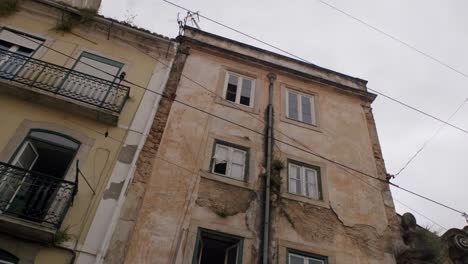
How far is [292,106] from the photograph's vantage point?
41.7 ft

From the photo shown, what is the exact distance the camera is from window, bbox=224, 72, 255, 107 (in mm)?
12297

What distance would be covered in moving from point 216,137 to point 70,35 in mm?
5899

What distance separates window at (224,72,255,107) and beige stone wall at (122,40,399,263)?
24 cm

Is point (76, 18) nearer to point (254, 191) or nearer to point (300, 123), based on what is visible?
point (300, 123)

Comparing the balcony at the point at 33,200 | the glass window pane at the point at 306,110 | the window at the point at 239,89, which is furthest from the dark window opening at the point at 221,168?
the balcony at the point at 33,200

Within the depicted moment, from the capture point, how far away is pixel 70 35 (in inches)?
478

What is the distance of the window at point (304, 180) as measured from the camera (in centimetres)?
1040

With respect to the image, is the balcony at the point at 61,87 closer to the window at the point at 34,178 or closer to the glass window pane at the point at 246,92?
the window at the point at 34,178

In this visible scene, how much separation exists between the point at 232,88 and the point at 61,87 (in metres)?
5.20

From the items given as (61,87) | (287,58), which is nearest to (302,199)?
(287,58)

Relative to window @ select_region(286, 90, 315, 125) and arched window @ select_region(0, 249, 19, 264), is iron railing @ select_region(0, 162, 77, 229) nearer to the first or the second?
arched window @ select_region(0, 249, 19, 264)

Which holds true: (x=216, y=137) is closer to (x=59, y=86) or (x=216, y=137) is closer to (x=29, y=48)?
(x=59, y=86)

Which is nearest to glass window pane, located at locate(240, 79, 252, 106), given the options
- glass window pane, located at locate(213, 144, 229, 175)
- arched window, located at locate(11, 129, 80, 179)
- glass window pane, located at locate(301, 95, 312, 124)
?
glass window pane, located at locate(301, 95, 312, 124)


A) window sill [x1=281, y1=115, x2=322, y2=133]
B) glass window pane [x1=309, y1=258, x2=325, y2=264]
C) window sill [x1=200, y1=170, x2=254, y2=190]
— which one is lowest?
glass window pane [x1=309, y1=258, x2=325, y2=264]
